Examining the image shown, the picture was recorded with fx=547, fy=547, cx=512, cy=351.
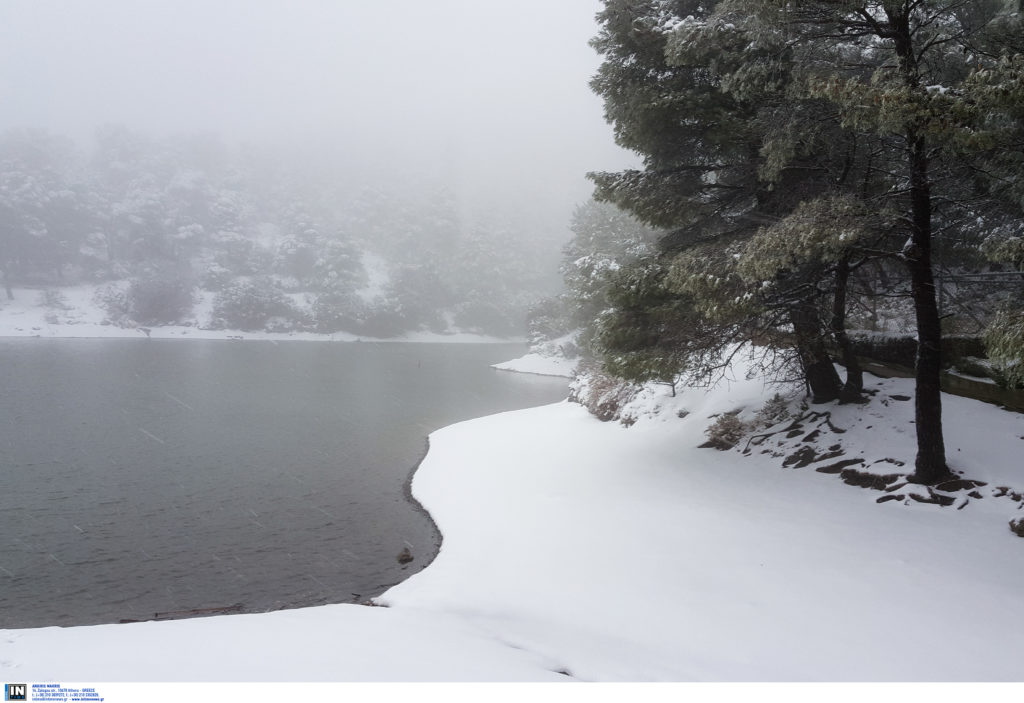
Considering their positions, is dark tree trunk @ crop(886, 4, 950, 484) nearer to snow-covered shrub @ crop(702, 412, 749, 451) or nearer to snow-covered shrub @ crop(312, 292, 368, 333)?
snow-covered shrub @ crop(702, 412, 749, 451)

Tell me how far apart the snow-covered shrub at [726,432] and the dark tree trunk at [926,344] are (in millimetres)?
4165

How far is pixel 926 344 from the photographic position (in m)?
8.38

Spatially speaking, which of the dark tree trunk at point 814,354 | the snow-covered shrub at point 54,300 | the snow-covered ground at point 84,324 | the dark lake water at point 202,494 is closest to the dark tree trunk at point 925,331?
the dark tree trunk at point 814,354

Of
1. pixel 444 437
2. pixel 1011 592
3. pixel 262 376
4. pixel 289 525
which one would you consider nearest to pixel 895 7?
pixel 1011 592

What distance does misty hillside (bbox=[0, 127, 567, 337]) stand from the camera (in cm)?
8031

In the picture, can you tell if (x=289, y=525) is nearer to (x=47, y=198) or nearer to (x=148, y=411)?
(x=148, y=411)

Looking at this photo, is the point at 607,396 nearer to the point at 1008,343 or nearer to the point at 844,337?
the point at 844,337

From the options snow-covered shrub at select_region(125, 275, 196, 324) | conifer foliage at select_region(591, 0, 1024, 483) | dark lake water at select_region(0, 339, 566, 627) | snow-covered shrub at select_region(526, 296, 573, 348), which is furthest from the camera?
snow-covered shrub at select_region(125, 275, 196, 324)

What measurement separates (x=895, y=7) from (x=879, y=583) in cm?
749

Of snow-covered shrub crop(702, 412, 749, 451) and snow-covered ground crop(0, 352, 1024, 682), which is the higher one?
snow-covered shrub crop(702, 412, 749, 451)

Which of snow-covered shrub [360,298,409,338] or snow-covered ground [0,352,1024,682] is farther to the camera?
snow-covered shrub [360,298,409,338]

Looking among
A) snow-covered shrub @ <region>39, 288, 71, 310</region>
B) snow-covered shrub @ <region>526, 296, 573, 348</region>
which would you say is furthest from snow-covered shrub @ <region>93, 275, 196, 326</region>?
snow-covered shrub @ <region>526, 296, 573, 348</region>
